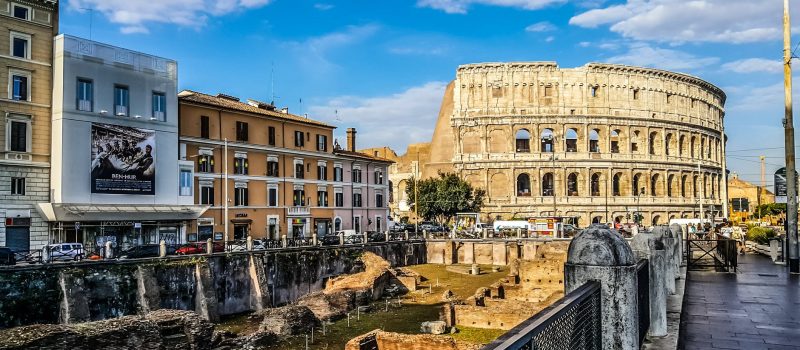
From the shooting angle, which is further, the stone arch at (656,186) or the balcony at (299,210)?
the stone arch at (656,186)

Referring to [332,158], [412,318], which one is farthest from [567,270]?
[332,158]

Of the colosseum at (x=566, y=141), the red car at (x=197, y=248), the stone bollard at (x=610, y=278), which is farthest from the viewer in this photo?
the colosseum at (x=566, y=141)

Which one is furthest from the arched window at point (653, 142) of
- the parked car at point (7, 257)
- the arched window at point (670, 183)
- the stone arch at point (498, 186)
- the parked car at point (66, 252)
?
the parked car at point (7, 257)

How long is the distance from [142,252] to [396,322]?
13.1 metres

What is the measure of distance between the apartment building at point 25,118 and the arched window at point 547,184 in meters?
57.9

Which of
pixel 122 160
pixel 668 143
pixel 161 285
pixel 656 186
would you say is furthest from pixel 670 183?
pixel 161 285

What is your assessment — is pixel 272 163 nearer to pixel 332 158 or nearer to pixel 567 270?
A: pixel 332 158

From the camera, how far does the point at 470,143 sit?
81000 millimetres

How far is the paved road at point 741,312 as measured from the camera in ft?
32.5

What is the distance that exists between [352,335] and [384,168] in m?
37.7

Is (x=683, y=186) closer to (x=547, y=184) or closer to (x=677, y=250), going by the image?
(x=547, y=184)

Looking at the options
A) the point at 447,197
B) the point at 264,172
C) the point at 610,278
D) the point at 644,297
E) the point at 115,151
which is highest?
the point at 115,151

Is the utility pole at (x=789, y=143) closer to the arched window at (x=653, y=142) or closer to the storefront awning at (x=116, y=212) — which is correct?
the storefront awning at (x=116, y=212)

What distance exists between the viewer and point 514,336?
392 centimetres
